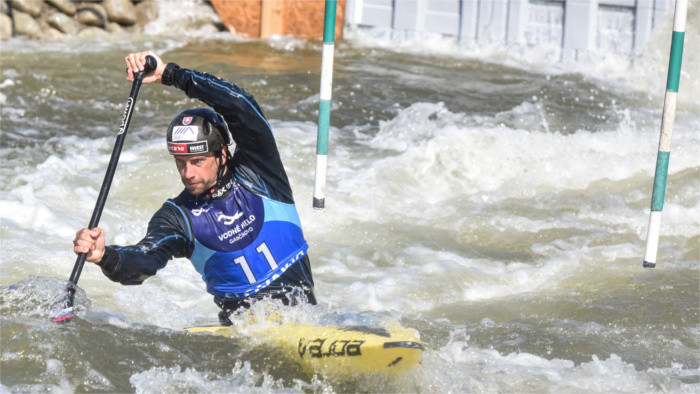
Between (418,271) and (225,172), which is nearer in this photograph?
(225,172)

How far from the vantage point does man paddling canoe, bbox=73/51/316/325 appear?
335 centimetres

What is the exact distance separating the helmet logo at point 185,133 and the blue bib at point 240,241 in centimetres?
28

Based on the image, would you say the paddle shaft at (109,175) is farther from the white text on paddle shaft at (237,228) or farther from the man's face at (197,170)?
the white text on paddle shaft at (237,228)

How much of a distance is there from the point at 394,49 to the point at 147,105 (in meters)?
3.91

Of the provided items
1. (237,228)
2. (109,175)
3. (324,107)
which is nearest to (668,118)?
(324,107)

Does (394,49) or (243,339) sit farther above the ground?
(394,49)

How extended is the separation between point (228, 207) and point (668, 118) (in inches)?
92.3

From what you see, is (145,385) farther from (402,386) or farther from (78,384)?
(402,386)

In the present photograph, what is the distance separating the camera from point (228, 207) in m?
3.43

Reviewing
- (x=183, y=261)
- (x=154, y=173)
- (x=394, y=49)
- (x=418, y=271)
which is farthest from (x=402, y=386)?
(x=394, y=49)

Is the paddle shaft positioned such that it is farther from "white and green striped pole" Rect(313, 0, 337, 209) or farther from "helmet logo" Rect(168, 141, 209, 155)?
"white and green striped pole" Rect(313, 0, 337, 209)

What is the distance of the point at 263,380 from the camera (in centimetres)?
332

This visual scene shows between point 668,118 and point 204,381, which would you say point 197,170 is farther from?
point 668,118

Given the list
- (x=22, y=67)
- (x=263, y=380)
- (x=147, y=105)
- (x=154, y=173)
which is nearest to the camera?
(x=263, y=380)
